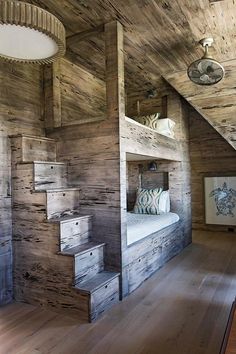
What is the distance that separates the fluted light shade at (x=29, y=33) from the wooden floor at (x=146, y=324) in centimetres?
199

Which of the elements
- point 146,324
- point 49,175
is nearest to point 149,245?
point 146,324

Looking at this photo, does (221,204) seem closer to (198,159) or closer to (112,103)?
(198,159)

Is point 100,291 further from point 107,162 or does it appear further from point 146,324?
point 107,162

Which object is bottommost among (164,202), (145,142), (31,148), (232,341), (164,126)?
(232,341)

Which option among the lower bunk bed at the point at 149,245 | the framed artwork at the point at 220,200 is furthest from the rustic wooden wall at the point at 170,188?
the framed artwork at the point at 220,200

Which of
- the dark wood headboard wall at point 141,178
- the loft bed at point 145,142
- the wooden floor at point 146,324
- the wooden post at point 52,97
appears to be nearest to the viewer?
the wooden floor at point 146,324

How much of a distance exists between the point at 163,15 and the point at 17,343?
3025mm

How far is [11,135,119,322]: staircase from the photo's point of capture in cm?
232

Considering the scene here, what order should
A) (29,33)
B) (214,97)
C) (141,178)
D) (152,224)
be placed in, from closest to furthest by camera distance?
(29,33) → (152,224) → (214,97) → (141,178)

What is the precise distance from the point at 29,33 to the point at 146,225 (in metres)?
2.43

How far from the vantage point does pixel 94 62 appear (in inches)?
139

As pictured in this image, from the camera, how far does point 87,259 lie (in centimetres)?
245

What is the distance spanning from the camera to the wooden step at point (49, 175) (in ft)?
8.50

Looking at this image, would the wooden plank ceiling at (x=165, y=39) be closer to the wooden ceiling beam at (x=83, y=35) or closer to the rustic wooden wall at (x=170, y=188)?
the wooden ceiling beam at (x=83, y=35)
